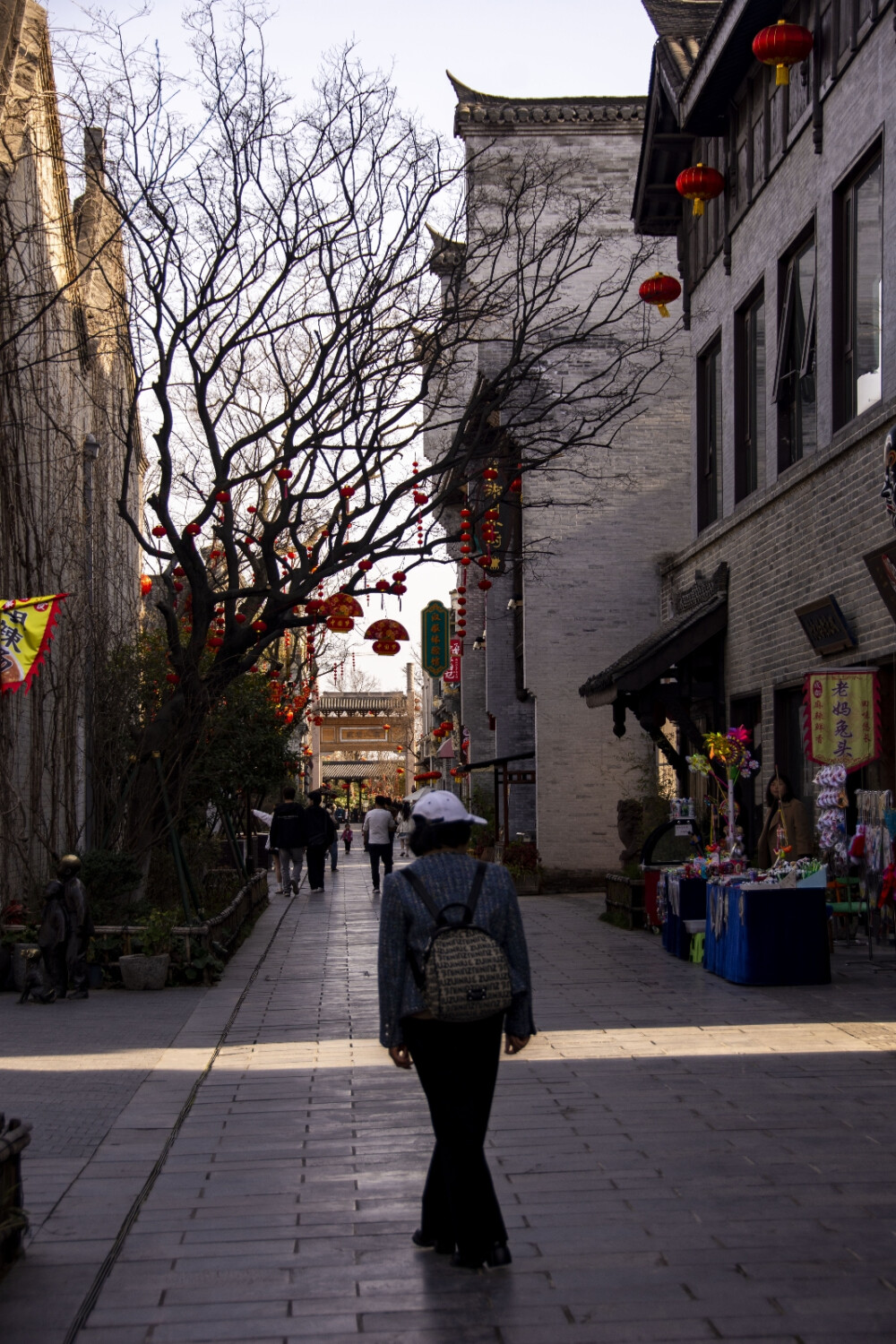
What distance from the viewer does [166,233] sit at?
15258mm

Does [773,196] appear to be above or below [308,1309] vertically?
above

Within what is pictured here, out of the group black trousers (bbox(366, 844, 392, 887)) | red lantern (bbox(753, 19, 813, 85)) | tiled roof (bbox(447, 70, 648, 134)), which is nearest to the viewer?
red lantern (bbox(753, 19, 813, 85))

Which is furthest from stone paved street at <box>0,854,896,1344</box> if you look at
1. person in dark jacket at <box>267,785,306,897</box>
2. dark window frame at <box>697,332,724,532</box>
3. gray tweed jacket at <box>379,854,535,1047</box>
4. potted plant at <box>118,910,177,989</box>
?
person in dark jacket at <box>267,785,306,897</box>

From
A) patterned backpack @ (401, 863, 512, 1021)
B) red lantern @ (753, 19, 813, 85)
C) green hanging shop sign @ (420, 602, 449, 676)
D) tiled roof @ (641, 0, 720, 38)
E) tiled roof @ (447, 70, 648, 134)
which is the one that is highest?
tiled roof @ (447, 70, 648, 134)

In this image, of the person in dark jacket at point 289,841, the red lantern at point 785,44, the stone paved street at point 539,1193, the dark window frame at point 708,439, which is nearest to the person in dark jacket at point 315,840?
the person in dark jacket at point 289,841

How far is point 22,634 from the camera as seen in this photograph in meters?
10.8

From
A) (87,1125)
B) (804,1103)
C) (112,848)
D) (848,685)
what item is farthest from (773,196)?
(87,1125)

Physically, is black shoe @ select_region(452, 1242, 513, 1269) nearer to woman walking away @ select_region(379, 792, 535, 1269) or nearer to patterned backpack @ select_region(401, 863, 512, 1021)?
woman walking away @ select_region(379, 792, 535, 1269)

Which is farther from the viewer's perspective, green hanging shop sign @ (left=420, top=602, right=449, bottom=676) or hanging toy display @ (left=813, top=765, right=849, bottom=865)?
green hanging shop sign @ (left=420, top=602, right=449, bottom=676)

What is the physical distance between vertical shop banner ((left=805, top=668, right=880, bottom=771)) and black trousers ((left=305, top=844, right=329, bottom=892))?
1435 cm

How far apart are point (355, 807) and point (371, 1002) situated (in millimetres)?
83720

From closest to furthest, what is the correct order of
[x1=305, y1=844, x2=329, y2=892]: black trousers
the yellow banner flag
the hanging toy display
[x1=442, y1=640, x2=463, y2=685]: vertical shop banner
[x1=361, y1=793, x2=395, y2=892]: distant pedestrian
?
the yellow banner flag < the hanging toy display < [x1=361, y1=793, x2=395, y2=892]: distant pedestrian < [x1=305, y1=844, x2=329, y2=892]: black trousers < [x1=442, y1=640, x2=463, y2=685]: vertical shop banner

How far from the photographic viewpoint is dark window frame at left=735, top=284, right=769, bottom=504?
59.6ft

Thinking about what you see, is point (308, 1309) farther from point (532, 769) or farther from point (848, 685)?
point (532, 769)
